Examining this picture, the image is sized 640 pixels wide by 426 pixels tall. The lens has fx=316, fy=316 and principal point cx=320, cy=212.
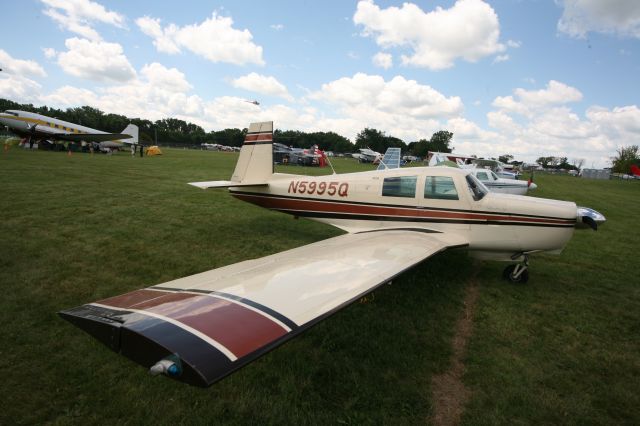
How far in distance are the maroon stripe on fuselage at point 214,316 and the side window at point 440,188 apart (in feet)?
15.2

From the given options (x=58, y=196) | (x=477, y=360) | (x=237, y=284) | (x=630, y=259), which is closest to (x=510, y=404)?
(x=477, y=360)

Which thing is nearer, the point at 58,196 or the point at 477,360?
the point at 477,360

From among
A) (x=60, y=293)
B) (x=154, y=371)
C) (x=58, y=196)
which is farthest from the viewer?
(x=58, y=196)

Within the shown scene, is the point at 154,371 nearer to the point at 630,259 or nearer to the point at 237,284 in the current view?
the point at 237,284

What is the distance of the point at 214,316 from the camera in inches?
81.7

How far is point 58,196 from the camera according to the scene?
33.5 ft

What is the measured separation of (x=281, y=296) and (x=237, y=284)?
42cm

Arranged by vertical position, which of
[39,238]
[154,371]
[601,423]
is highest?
[154,371]

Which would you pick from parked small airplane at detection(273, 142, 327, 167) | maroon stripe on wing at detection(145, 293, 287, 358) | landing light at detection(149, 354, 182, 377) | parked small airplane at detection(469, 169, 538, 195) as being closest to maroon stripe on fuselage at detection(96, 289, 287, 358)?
maroon stripe on wing at detection(145, 293, 287, 358)

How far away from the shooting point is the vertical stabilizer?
8.09 m

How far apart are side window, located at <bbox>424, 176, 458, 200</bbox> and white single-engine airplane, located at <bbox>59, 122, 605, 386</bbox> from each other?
0.7 inches

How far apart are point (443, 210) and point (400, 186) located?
919 millimetres

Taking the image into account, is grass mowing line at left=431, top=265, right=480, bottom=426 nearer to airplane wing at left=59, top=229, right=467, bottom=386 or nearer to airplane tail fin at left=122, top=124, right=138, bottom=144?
airplane wing at left=59, top=229, right=467, bottom=386

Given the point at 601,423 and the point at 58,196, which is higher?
the point at 58,196
